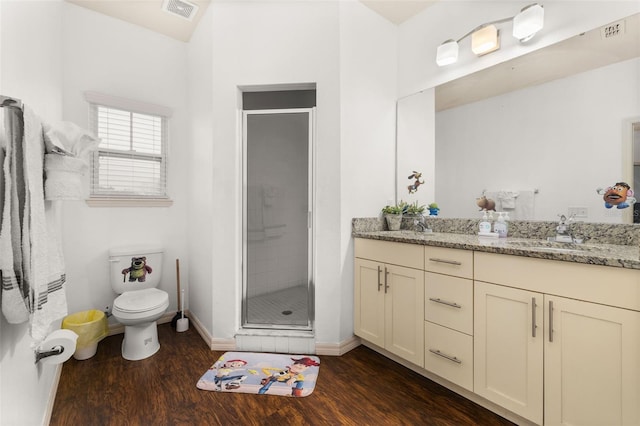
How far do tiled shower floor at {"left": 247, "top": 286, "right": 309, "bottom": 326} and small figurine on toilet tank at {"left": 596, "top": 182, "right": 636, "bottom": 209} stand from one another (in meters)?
2.03

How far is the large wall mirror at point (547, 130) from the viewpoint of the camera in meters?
1.55

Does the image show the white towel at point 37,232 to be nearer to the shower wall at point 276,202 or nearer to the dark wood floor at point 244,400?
the dark wood floor at point 244,400

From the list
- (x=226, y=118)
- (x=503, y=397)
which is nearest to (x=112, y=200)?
(x=226, y=118)

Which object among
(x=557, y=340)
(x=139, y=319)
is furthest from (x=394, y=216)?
(x=139, y=319)

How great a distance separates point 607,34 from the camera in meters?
1.58

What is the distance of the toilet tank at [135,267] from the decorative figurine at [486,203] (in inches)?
108

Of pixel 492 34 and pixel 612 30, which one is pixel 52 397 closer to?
pixel 492 34

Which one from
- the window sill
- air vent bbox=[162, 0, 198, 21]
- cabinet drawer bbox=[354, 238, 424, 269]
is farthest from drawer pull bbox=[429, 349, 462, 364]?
air vent bbox=[162, 0, 198, 21]

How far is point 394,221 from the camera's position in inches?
95.3

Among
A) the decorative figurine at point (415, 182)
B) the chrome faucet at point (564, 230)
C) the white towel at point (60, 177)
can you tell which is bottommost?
the chrome faucet at point (564, 230)

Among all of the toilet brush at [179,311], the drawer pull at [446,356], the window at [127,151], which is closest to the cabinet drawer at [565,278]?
the drawer pull at [446,356]

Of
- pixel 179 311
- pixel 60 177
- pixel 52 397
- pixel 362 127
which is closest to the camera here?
pixel 60 177

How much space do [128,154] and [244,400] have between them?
2.33 meters

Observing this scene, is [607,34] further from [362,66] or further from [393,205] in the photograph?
[393,205]
